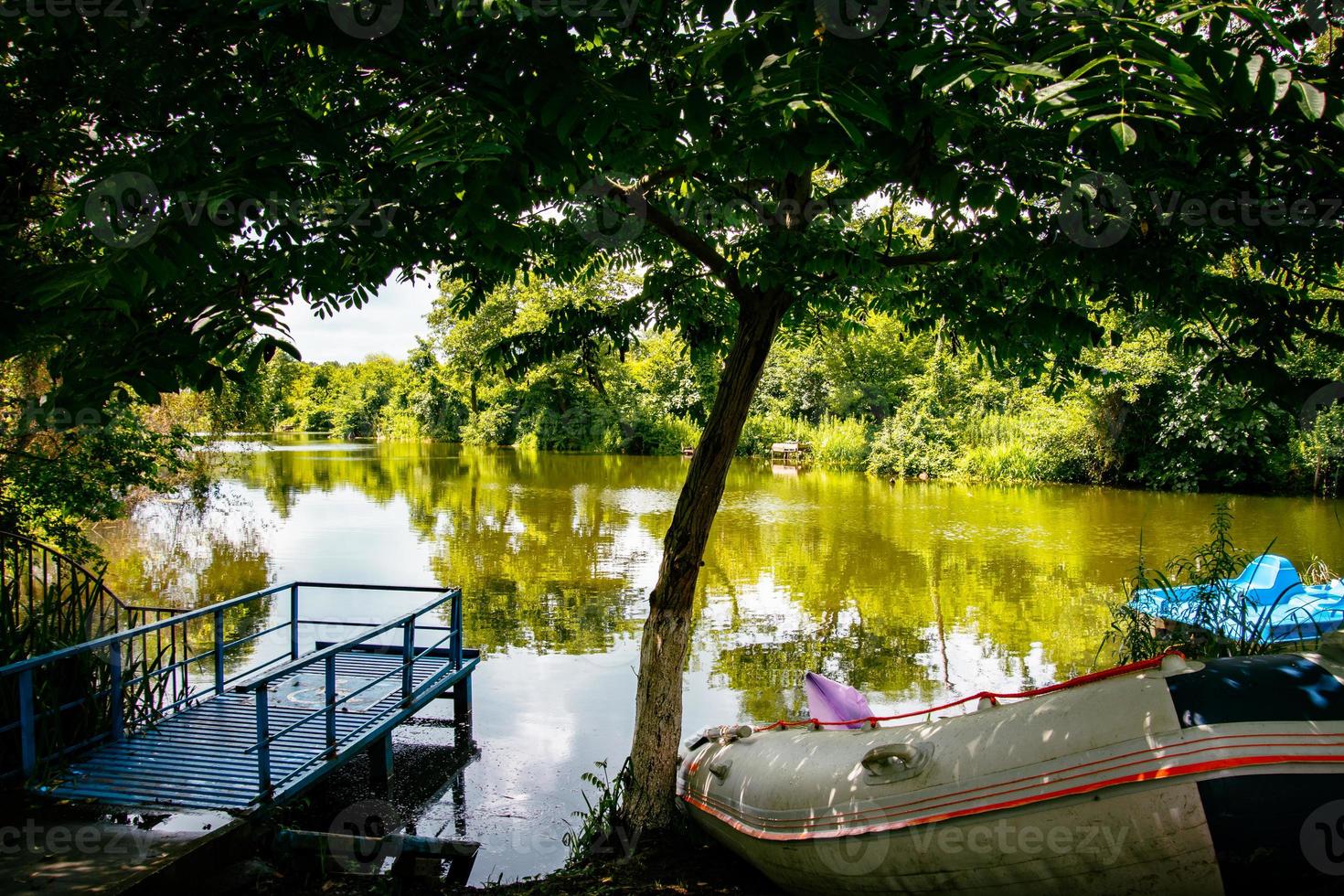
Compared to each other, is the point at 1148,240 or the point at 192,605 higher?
the point at 1148,240

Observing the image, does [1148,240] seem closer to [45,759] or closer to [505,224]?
[505,224]

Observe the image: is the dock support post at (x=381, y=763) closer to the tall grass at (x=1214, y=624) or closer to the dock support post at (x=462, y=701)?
the dock support post at (x=462, y=701)

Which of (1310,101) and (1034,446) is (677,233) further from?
(1034,446)

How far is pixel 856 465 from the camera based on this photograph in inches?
1231

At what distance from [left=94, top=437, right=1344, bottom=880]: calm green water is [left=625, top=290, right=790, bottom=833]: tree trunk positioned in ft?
3.03

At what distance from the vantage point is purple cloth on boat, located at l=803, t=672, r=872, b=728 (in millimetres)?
5082

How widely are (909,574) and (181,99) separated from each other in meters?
11.7

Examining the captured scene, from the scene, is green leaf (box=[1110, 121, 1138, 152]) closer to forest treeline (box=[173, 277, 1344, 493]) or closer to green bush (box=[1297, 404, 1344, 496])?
forest treeline (box=[173, 277, 1344, 493])

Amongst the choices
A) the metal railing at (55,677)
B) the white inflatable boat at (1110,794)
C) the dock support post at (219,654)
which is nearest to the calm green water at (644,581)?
the dock support post at (219,654)

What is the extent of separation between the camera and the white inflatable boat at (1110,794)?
8.86 feet

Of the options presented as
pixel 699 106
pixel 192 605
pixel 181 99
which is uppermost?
pixel 181 99

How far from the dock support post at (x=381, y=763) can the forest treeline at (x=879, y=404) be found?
2.89 m

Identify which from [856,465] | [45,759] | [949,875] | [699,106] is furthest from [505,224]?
[856,465]

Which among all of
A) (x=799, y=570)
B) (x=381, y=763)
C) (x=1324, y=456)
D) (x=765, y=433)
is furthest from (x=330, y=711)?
(x=765, y=433)
